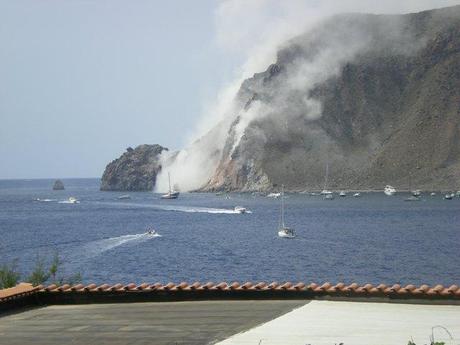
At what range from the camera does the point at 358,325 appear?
13109 millimetres

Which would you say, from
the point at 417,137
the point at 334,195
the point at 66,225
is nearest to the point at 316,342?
the point at 66,225

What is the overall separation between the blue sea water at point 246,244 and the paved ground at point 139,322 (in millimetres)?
38629

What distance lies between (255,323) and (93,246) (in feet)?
222

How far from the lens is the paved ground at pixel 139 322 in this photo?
13.0 m

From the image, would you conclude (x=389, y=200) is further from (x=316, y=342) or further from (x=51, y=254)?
(x=316, y=342)

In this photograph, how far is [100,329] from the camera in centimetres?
1370

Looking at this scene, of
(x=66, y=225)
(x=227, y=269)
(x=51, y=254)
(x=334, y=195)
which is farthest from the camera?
(x=334, y=195)

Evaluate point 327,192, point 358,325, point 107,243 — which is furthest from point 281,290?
point 327,192

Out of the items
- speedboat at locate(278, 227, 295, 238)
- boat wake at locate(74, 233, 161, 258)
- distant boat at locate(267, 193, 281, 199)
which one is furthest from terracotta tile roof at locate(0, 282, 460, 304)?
distant boat at locate(267, 193, 281, 199)

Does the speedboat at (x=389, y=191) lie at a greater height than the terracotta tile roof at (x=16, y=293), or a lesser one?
greater

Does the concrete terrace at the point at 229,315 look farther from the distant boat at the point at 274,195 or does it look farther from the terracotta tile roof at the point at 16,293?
the distant boat at the point at 274,195

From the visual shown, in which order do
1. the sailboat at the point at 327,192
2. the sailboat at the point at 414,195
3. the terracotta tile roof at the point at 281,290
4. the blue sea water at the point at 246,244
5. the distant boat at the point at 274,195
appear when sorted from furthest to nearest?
the distant boat at the point at 274,195 < the sailboat at the point at 327,192 < the sailboat at the point at 414,195 < the blue sea water at the point at 246,244 < the terracotta tile roof at the point at 281,290

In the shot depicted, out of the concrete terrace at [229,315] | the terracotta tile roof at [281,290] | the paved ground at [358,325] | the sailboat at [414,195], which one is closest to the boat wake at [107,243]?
the terracotta tile roof at [281,290]

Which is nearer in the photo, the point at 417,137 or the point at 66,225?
the point at 66,225
